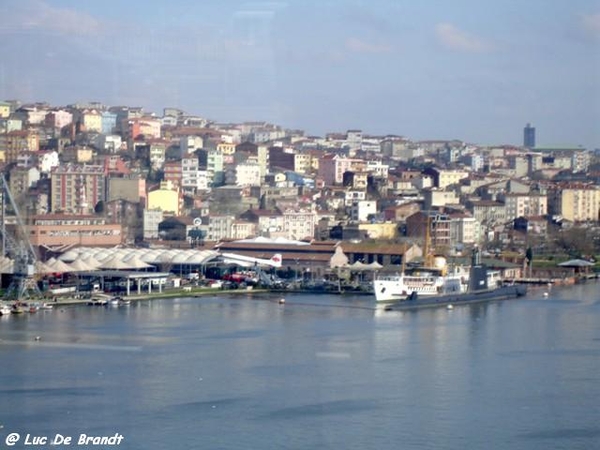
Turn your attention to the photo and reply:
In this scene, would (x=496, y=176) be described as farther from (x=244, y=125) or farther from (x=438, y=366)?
(x=438, y=366)

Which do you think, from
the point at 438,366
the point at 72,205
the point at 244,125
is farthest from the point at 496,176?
the point at 438,366

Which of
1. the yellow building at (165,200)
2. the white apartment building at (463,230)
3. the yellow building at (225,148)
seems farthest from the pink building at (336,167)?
the white apartment building at (463,230)

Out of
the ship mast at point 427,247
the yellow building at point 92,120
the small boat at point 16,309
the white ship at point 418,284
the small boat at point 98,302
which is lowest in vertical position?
the small boat at point 16,309

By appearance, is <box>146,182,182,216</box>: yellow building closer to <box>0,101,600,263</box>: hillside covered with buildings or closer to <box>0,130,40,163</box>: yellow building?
<box>0,101,600,263</box>: hillside covered with buildings

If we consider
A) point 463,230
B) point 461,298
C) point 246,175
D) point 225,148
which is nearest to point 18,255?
point 461,298

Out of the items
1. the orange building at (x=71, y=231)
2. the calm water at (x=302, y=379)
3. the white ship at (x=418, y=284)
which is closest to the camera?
the calm water at (x=302, y=379)

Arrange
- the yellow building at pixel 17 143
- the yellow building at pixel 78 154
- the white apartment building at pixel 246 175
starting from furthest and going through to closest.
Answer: the white apartment building at pixel 246 175
the yellow building at pixel 78 154
the yellow building at pixel 17 143

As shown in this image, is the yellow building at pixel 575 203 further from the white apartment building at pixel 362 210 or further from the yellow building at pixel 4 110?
the yellow building at pixel 4 110
